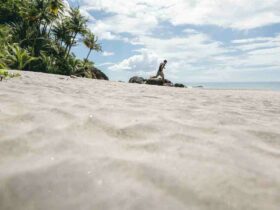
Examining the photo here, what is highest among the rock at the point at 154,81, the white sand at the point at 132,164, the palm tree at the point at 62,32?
the palm tree at the point at 62,32

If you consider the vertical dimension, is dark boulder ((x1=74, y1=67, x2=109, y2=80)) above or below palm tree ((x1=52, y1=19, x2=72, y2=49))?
below

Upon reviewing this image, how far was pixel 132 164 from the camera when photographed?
59.8 inches

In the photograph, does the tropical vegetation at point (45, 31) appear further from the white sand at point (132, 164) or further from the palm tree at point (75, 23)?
the white sand at point (132, 164)

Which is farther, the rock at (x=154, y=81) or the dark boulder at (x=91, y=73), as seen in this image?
the dark boulder at (x=91, y=73)

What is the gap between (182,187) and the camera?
1.31 m

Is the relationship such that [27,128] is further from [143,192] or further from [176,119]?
[176,119]

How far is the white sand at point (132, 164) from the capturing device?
119cm

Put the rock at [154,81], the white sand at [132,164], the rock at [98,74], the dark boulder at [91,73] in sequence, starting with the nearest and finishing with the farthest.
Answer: the white sand at [132,164], the rock at [154,81], the dark boulder at [91,73], the rock at [98,74]

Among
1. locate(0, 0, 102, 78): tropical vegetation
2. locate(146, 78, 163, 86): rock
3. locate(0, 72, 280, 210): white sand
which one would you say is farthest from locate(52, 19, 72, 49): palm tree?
locate(0, 72, 280, 210): white sand

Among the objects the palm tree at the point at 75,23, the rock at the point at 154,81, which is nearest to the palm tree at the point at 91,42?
the palm tree at the point at 75,23

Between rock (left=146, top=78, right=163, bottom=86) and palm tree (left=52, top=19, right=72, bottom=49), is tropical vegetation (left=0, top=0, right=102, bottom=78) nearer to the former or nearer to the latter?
palm tree (left=52, top=19, right=72, bottom=49)

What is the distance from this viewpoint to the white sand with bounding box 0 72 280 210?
47.0 inches

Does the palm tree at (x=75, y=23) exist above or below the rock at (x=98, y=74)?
above

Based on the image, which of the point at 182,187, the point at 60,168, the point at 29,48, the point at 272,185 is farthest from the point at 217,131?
the point at 29,48
